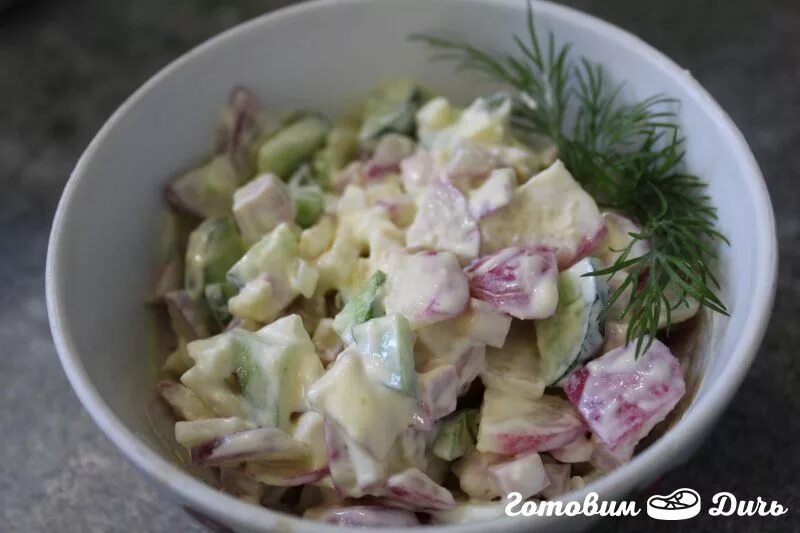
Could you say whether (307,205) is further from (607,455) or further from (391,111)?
(607,455)

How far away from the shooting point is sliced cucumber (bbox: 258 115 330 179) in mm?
1066

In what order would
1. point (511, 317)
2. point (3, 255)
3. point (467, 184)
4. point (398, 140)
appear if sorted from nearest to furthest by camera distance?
1. point (511, 317)
2. point (467, 184)
3. point (398, 140)
4. point (3, 255)

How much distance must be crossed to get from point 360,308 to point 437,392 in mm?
127

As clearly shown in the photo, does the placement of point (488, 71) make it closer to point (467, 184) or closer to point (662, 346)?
point (467, 184)

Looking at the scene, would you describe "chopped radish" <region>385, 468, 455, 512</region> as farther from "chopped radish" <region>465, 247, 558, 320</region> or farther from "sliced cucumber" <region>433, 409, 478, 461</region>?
"chopped radish" <region>465, 247, 558, 320</region>

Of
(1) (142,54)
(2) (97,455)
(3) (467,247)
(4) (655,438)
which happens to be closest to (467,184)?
(3) (467,247)

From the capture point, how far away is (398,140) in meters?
1.06

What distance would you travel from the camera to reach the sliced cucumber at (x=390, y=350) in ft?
2.35

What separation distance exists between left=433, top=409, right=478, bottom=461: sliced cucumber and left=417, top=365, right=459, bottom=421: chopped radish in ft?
0.06

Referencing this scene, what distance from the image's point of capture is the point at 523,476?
72 cm

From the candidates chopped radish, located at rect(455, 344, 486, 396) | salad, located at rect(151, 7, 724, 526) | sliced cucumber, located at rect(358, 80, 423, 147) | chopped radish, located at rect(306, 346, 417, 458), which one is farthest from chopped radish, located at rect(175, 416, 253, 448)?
sliced cucumber, located at rect(358, 80, 423, 147)

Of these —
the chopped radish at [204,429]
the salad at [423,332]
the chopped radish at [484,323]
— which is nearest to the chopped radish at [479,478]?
the salad at [423,332]

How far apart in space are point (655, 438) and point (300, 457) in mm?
336

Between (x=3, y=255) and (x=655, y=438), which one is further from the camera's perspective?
(x=3, y=255)
